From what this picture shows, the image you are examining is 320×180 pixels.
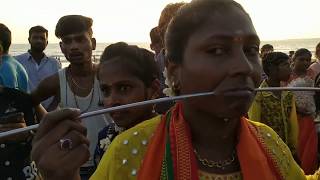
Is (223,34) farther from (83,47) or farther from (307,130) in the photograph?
(307,130)

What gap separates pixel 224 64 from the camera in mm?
1640

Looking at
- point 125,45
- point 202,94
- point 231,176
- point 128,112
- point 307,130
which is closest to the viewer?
point 202,94

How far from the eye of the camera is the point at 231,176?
1.79m

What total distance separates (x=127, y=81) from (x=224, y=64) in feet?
3.85

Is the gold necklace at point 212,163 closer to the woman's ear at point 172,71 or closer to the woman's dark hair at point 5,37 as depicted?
the woman's ear at point 172,71

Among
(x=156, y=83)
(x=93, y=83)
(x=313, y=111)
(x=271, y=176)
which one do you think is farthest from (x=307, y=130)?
(x=271, y=176)

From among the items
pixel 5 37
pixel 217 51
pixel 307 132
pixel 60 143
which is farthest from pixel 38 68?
pixel 60 143

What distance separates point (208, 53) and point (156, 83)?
131 cm

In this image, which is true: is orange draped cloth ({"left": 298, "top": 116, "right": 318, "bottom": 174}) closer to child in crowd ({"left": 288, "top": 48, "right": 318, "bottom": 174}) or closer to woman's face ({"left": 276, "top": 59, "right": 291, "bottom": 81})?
child in crowd ({"left": 288, "top": 48, "right": 318, "bottom": 174})

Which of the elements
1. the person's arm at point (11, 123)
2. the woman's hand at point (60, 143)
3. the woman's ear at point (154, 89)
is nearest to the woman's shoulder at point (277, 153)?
the woman's hand at point (60, 143)

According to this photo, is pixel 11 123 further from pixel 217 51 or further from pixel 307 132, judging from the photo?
pixel 307 132

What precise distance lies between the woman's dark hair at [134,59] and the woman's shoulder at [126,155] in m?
0.97

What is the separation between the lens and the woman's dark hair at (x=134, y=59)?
282cm

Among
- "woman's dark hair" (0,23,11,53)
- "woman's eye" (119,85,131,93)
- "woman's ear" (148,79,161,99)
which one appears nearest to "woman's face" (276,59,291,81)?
"woman's ear" (148,79,161,99)
